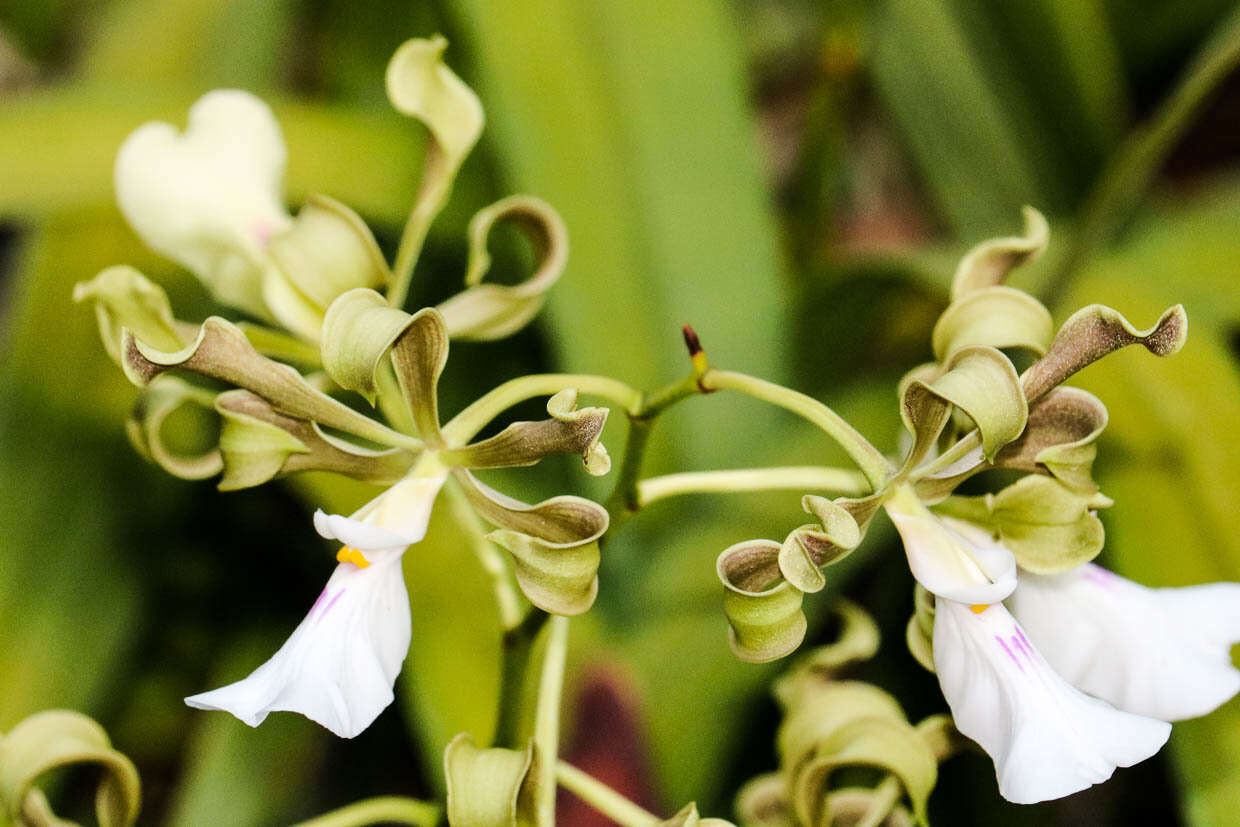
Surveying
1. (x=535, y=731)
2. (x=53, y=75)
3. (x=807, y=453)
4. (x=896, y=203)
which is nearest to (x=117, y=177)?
(x=535, y=731)

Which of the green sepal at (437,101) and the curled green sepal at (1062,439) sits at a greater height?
the green sepal at (437,101)

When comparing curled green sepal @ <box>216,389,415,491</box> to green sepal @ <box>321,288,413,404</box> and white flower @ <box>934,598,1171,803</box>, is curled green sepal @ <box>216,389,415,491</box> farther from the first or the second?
white flower @ <box>934,598,1171,803</box>

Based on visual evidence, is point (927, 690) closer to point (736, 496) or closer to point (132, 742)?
point (736, 496)

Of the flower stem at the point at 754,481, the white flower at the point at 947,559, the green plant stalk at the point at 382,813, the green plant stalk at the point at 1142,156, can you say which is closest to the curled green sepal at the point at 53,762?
the green plant stalk at the point at 382,813

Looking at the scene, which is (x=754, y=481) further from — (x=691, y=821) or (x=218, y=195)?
(x=218, y=195)

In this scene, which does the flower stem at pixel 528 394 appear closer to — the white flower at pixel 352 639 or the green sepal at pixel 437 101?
the white flower at pixel 352 639

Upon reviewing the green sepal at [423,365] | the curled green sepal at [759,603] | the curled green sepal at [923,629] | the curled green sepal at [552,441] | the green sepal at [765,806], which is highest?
the green sepal at [423,365]

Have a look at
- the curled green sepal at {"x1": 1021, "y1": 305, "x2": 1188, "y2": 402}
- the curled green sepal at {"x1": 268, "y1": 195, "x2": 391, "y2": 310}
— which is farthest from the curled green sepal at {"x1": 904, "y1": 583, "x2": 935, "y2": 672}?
the curled green sepal at {"x1": 268, "y1": 195, "x2": 391, "y2": 310}

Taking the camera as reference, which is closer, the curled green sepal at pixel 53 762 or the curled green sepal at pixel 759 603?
the curled green sepal at pixel 759 603
